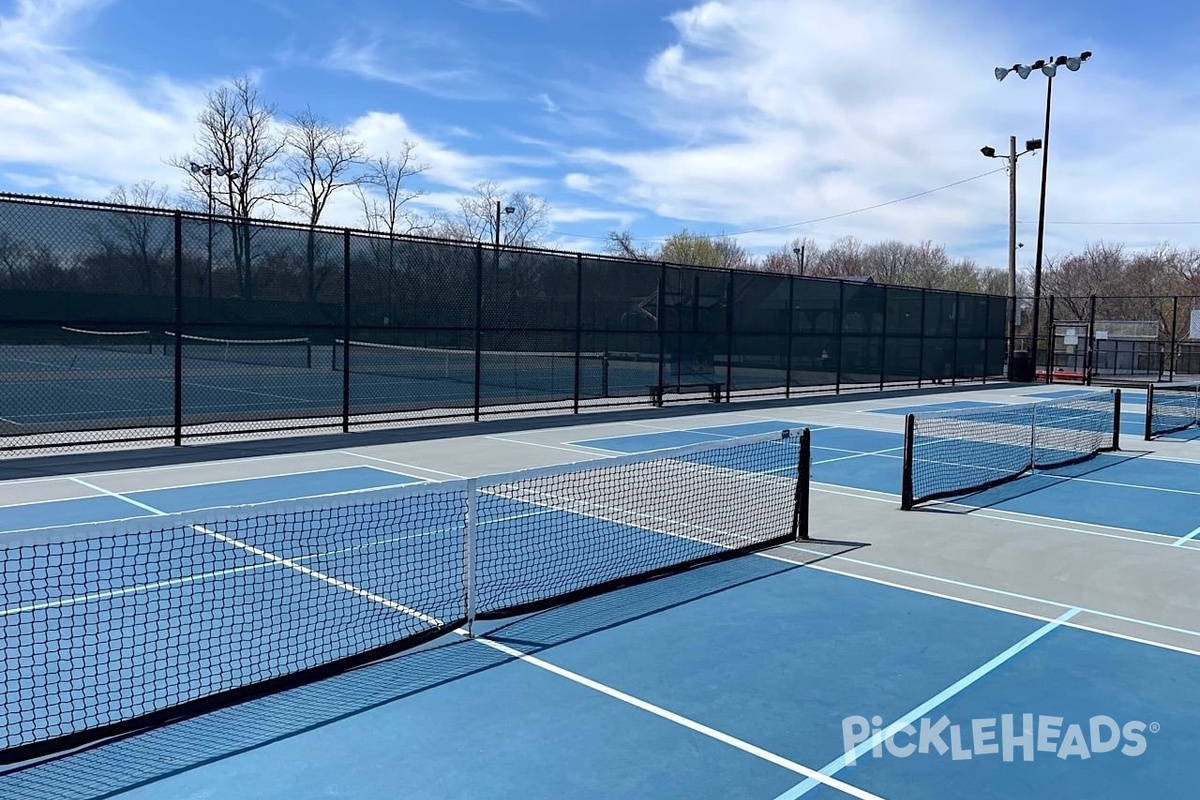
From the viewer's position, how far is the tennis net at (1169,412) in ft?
51.8

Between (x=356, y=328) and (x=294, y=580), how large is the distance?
9.12m

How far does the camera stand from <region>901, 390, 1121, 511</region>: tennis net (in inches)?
422

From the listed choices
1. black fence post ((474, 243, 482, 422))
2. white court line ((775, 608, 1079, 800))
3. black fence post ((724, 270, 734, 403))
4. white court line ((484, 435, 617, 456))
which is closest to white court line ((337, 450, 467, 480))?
white court line ((484, 435, 617, 456))

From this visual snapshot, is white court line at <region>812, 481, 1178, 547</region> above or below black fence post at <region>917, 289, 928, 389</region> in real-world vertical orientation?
below

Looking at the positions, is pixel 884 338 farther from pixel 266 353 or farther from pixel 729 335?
pixel 266 353

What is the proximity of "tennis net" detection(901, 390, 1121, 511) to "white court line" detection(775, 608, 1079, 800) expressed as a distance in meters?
3.62

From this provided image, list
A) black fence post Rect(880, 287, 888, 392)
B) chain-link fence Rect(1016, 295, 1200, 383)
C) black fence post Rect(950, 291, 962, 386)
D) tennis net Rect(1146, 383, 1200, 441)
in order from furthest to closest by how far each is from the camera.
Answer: chain-link fence Rect(1016, 295, 1200, 383)
black fence post Rect(950, 291, 962, 386)
black fence post Rect(880, 287, 888, 392)
tennis net Rect(1146, 383, 1200, 441)

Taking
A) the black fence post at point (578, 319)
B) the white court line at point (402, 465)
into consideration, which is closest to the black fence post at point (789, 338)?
the black fence post at point (578, 319)

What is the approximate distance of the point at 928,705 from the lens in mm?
4578

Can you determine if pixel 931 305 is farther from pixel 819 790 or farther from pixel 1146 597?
pixel 819 790

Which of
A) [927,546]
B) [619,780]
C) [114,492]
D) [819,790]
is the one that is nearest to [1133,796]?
[819,790]

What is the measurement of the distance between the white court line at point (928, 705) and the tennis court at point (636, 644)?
2 cm
